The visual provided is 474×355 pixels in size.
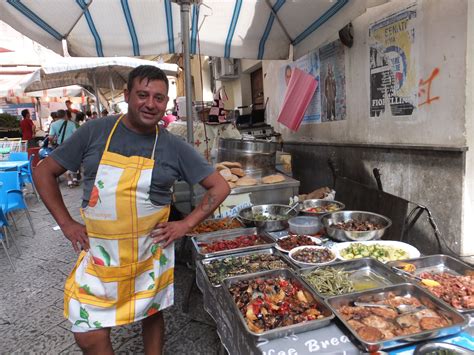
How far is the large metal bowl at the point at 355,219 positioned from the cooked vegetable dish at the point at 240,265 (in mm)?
581

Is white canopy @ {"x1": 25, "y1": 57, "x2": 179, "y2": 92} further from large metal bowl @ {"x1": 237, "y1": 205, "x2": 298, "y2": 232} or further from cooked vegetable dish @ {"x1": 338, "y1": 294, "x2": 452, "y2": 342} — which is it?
cooked vegetable dish @ {"x1": 338, "y1": 294, "x2": 452, "y2": 342}

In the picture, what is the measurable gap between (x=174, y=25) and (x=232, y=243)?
312 cm

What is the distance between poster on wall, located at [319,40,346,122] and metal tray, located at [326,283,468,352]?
11.5ft

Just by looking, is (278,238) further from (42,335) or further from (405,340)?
(42,335)

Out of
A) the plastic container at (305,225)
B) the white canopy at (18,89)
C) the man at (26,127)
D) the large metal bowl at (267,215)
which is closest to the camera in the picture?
the plastic container at (305,225)

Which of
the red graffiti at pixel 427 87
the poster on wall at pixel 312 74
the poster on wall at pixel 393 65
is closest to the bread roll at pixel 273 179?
the poster on wall at pixel 393 65

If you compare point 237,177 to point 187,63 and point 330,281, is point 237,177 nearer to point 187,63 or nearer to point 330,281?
point 187,63

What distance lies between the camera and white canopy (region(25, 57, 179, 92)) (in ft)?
23.5

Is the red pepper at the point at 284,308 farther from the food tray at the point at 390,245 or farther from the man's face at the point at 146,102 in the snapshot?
the man's face at the point at 146,102

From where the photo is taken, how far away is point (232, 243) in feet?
9.04

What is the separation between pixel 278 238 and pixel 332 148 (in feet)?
9.72

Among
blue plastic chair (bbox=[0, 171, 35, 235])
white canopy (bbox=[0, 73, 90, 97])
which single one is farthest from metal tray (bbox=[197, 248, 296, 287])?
white canopy (bbox=[0, 73, 90, 97])

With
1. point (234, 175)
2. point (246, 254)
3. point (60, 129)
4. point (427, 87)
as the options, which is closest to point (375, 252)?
point (246, 254)

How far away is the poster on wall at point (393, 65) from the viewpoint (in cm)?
345
